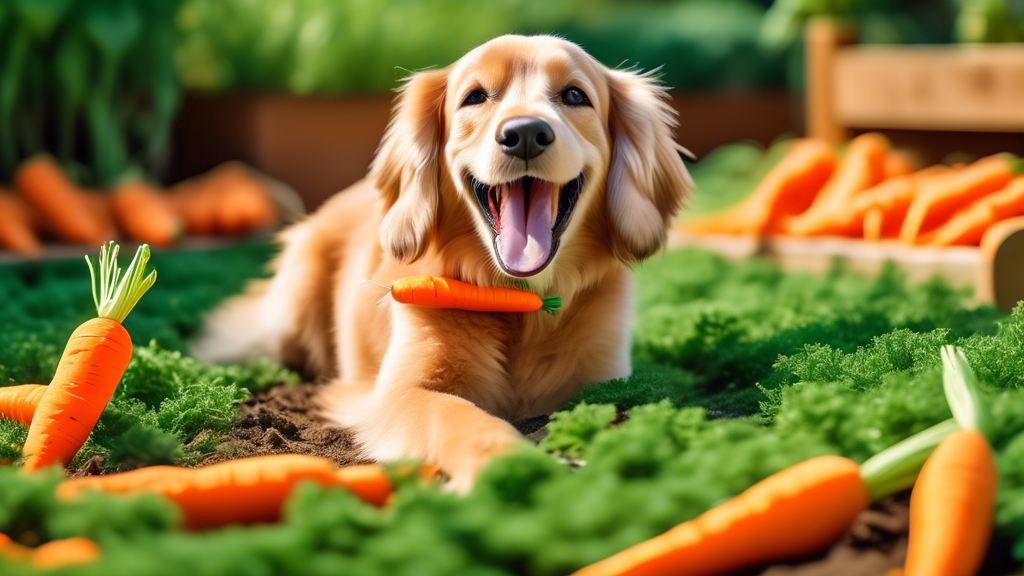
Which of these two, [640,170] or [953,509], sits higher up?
[640,170]

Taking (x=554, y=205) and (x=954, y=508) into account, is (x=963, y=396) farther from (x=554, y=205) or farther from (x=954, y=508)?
(x=554, y=205)

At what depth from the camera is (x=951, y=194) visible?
13.6ft

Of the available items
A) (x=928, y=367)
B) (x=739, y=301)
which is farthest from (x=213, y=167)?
(x=928, y=367)

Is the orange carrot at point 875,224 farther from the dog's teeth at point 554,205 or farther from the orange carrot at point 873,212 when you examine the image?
the dog's teeth at point 554,205

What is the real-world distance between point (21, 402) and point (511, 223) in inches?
56.8

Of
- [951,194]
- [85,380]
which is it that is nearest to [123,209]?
[85,380]

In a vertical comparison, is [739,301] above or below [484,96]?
below

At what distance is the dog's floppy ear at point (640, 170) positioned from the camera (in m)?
2.76

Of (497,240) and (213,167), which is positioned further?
(213,167)

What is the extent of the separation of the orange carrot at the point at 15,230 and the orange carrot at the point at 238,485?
3.30 meters

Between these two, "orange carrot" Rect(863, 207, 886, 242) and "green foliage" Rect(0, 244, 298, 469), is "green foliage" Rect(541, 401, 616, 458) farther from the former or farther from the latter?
"orange carrot" Rect(863, 207, 886, 242)

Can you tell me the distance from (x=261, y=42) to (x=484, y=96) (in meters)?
4.79

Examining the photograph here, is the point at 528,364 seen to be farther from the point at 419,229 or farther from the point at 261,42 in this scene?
the point at 261,42

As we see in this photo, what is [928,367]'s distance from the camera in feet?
7.25
